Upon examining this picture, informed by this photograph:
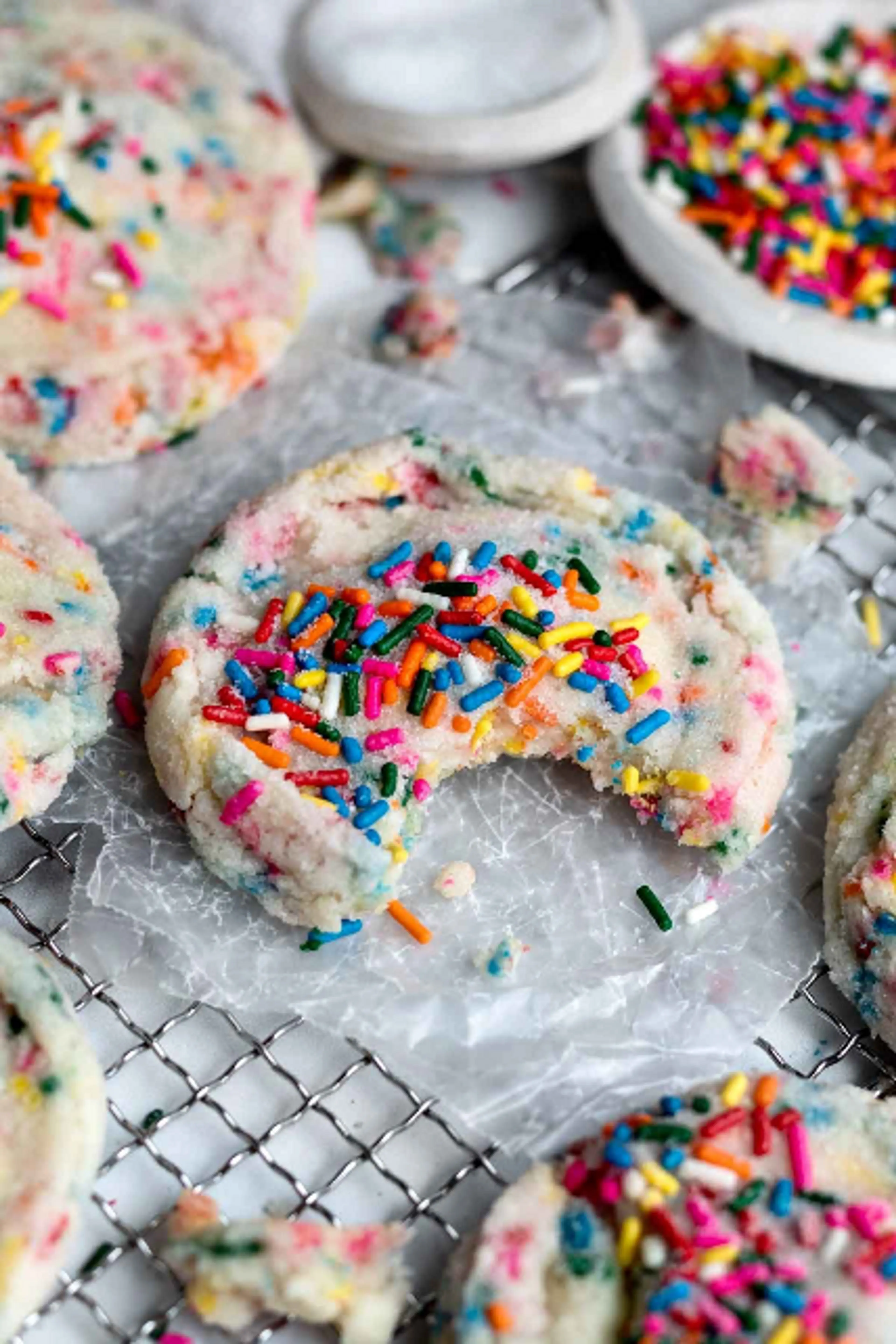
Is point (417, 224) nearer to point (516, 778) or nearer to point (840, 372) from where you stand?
point (840, 372)

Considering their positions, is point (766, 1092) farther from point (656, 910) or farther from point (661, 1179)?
point (656, 910)

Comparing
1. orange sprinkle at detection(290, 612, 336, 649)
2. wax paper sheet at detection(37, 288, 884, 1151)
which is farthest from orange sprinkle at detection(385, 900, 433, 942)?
orange sprinkle at detection(290, 612, 336, 649)

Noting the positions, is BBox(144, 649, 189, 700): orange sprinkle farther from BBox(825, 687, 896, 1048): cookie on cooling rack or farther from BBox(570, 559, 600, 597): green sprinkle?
BBox(825, 687, 896, 1048): cookie on cooling rack

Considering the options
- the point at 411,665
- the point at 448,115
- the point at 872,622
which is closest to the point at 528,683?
the point at 411,665

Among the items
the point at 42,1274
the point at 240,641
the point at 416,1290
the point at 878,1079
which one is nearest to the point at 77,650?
the point at 240,641

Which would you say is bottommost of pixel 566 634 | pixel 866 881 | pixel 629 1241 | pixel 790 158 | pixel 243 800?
pixel 629 1241

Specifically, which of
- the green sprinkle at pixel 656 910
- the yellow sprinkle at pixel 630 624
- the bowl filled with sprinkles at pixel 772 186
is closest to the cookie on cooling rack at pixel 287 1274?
the green sprinkle at pixel 656 910

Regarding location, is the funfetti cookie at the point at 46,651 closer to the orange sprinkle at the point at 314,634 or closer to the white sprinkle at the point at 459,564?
the orange sprinkle at the point at 314,634

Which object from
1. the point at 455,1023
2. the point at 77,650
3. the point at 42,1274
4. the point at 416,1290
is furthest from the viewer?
the point at 77,650
